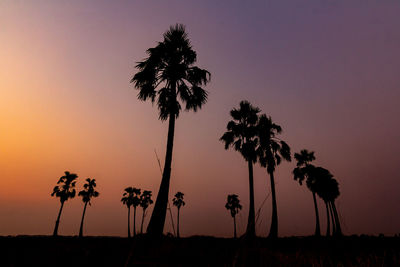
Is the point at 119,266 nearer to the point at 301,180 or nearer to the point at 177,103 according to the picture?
the point at 177,103

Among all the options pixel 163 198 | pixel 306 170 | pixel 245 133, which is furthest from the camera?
pixel 306 170

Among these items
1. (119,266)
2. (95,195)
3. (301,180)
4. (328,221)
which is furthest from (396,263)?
(95,195)

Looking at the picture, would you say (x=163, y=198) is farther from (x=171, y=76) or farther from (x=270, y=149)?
(x=270, y=149)

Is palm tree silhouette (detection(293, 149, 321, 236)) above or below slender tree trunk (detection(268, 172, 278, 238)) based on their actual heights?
Result: above

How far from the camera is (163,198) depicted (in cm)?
1188

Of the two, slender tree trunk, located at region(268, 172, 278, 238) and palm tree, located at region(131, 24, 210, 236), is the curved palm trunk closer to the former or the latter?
palm tree, located at region(131, 24, 210, 236)

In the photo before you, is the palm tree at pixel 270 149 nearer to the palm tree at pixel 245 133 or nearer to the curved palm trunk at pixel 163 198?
the palm tree at pixel 245 133

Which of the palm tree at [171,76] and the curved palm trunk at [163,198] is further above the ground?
the palm tree at [171,76]

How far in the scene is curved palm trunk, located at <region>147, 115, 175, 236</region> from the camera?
10921mm

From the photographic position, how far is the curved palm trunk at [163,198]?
35.8 feet

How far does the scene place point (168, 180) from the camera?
41.0ft

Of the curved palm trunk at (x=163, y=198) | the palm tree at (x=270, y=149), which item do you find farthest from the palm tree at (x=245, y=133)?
the curved palm trunk at (x=163, y=198)

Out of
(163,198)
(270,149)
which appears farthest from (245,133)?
(163,198)

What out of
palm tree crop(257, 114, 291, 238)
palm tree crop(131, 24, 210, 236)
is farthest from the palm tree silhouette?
palm tree crop(131, 24, 210, 236)
